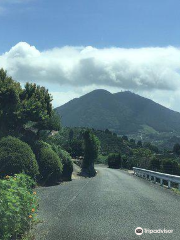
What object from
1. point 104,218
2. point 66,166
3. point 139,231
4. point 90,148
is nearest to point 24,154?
point 66,166

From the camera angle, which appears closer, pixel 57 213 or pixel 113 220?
pixel 113 220

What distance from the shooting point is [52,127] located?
1230 inches

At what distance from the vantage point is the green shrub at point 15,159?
18328 mm

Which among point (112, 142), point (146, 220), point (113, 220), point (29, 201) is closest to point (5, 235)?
point (29, 201)

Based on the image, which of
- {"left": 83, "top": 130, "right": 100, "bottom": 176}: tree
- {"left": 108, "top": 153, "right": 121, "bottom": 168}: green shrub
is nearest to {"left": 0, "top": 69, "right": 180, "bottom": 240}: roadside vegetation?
{"left": 83, "top": 130, "right": 100, "bottom": 176}: tree

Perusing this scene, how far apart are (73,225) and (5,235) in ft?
8.21

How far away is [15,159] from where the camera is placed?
18.7 metres

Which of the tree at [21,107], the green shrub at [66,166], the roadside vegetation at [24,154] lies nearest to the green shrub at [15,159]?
the roadside vegetation at [24,154]

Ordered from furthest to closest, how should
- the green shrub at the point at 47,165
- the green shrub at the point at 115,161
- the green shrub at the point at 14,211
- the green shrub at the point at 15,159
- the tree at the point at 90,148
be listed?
the green shrub at the point at 115,161 < the tree at the point at 90,148 < the green shrub at the point at 47,165 < the green shrub at the point at 15,159 < the green shrub at the point at 14,211

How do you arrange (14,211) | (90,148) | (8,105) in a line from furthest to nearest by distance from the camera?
(90,148), (8,105), (14,211)

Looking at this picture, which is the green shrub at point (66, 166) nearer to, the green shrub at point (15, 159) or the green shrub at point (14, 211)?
the green shrub at point (15, 159)

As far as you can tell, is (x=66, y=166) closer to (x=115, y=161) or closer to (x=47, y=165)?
(x=47, y=165)

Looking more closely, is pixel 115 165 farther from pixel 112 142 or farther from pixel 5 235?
pixel 5 235

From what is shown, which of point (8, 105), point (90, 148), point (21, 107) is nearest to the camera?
point (8, 105)
